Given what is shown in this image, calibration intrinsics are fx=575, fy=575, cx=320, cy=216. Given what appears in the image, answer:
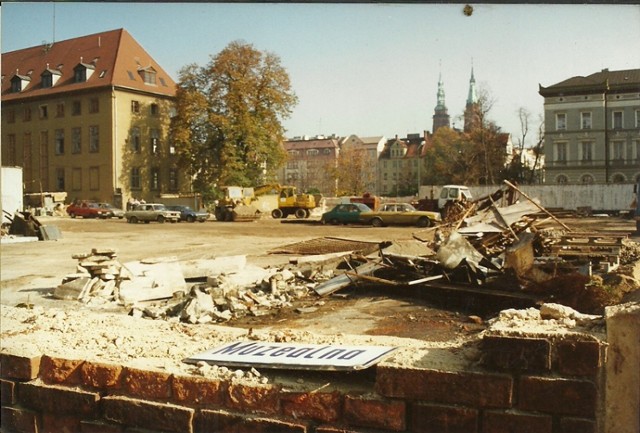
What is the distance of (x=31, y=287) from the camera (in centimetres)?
512

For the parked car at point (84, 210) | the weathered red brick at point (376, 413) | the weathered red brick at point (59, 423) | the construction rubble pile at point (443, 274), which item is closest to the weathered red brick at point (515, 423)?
the weathered red brick at point (376, 413)

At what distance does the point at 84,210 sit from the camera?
4.07 meters

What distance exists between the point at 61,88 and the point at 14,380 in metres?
2.05

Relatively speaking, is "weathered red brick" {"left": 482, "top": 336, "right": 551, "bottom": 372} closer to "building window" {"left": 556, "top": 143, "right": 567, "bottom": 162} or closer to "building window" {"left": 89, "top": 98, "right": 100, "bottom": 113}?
"building window" {"left": 556, "top": 143, "right": 567, "bottom": 162}

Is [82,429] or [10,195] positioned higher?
[10,195]

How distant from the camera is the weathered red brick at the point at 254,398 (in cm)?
179

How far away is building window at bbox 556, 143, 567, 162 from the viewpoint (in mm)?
2422

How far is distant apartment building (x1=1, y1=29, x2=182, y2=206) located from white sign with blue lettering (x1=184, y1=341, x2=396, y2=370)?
1.51m

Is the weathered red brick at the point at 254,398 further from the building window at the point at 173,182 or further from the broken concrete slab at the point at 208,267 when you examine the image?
the broken concrete slab at the point at 208,267

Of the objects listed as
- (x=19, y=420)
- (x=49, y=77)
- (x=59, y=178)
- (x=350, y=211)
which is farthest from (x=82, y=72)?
(x=350, y=211)

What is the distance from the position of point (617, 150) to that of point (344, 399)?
4.81 feet

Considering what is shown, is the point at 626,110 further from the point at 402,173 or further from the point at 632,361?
the point at 402,173

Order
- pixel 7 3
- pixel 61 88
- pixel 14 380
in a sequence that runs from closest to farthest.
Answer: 1. pixel 14 380
2. pixel 7 3
3. pixel 61 88

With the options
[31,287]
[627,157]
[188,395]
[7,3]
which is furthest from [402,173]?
[31,287]
